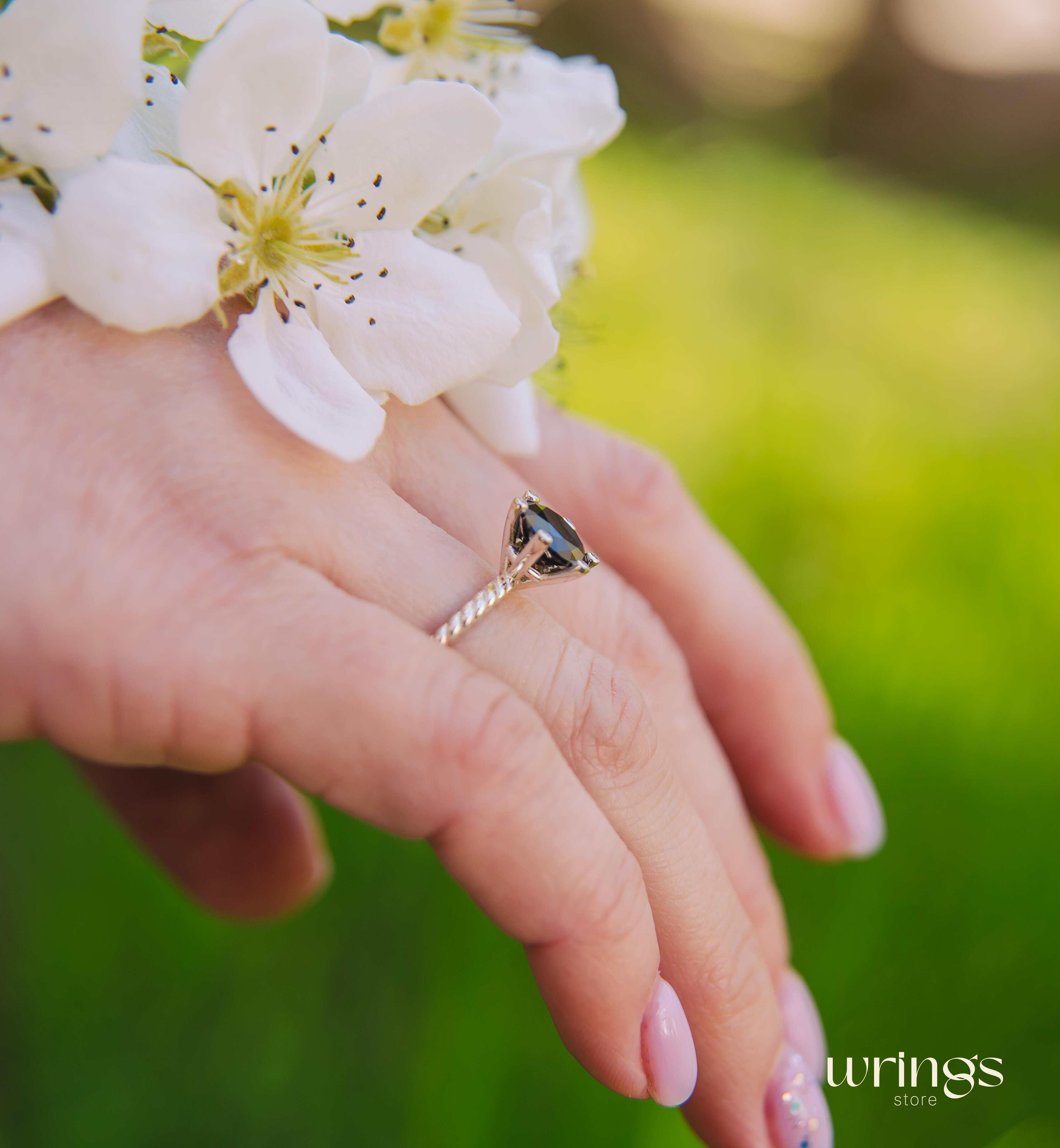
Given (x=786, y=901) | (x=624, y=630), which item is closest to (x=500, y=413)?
(x=624, y=630)

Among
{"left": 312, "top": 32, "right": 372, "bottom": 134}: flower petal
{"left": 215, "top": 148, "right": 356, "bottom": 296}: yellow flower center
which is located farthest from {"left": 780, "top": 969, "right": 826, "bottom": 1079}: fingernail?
{"left": 312, "top": 32, "right": 372, "bottom": 134}: flower petal

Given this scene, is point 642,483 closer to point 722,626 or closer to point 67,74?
point 722,626

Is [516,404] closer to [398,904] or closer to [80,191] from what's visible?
[80,191]

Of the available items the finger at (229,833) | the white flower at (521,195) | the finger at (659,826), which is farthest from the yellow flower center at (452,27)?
the finger at (229,833)

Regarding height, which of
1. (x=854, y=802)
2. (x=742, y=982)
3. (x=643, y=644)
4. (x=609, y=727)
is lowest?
(x=854, y=802)

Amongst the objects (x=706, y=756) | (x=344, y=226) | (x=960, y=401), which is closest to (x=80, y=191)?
(x=344, y=226)
